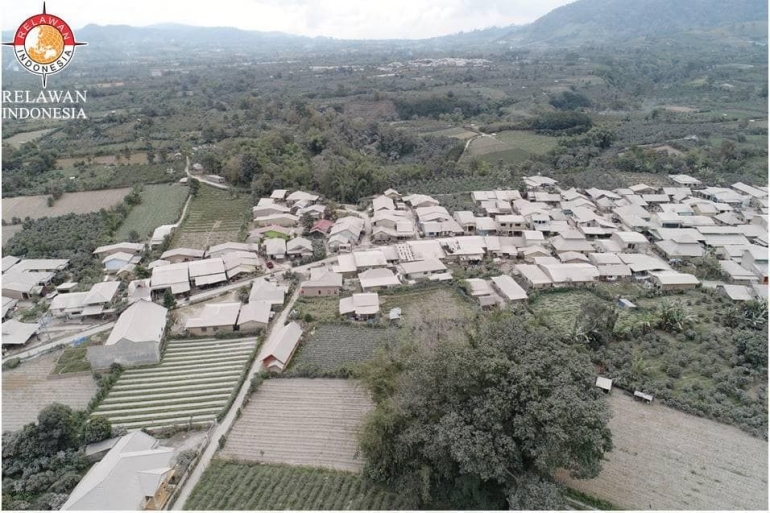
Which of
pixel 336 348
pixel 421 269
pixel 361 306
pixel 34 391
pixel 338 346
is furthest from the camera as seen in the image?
pixel 421 269

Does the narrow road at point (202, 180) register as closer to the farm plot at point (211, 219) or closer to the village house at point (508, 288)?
the farm plot at point (211, 219)

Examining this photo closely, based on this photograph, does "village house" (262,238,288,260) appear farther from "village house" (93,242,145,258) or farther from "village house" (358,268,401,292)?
"village house" (93,242,145,258)

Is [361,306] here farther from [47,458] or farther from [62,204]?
[62,204]

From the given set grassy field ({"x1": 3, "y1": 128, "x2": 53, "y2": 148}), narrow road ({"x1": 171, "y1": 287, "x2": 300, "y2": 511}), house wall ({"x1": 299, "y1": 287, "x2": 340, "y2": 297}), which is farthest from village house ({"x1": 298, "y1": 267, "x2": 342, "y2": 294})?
Answer: grassy field ({"x1": 3, "y1": 128, "x2": 53, "y2": 148})

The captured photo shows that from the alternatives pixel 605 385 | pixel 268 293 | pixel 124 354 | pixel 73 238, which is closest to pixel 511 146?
pixel 268 293

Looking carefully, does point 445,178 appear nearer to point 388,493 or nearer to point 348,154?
point 348,154

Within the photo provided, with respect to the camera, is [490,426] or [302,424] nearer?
[490,426]
